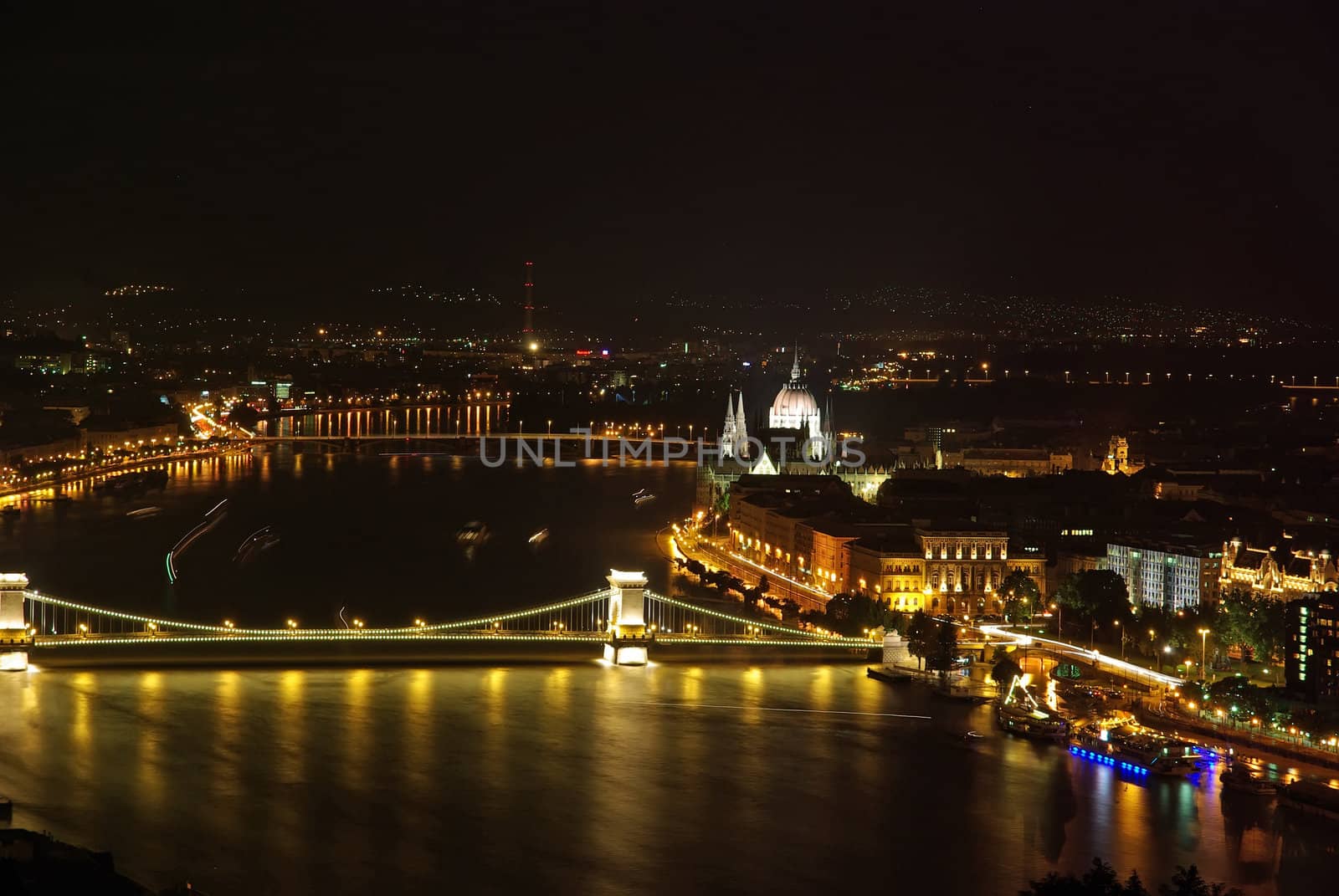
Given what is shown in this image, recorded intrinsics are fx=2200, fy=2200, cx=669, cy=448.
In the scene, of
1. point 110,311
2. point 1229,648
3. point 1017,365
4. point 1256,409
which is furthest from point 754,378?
point 1229,648

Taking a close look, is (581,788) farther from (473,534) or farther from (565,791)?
(473,534)

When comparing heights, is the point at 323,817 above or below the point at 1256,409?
below

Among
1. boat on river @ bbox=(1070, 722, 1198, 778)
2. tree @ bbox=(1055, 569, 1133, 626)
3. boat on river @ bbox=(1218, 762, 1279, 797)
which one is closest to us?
boat on river @ bbox=(1218, 762, 1279, 797)

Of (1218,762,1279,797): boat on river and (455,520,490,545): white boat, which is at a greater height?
(455,520,490,545): white boat

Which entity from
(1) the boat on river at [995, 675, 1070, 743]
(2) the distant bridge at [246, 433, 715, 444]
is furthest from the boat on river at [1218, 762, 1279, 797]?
(2) the distant bridge at [246, 433, 715, 444]

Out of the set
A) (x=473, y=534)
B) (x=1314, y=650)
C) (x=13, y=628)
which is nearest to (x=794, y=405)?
(x=473, y=534)

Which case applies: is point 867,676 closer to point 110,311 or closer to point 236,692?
point 236,692

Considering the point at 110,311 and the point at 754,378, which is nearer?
the point at 754,378

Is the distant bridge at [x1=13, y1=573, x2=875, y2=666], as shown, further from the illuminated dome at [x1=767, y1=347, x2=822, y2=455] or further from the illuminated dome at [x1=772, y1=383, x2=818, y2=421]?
the illuminated dome at [x1=772, y1=383, x2=818, y2=421]
